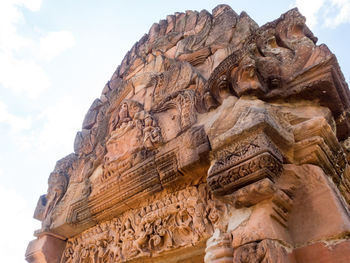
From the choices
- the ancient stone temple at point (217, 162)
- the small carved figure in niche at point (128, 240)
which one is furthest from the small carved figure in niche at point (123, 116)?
the small carved figure in niche at point (128, 240)

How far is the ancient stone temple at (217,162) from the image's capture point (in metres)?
1.79

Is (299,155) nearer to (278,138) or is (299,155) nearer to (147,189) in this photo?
(278,138)

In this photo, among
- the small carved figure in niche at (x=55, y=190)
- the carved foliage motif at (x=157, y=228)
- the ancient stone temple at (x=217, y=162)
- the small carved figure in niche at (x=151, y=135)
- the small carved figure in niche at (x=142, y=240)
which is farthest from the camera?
the small carved figure in niche at (x=55, y=190)

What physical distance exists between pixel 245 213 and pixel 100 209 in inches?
79.7

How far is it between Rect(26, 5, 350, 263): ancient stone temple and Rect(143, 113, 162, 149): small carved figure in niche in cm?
1

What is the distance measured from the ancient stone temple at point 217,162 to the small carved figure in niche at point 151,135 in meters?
0.01

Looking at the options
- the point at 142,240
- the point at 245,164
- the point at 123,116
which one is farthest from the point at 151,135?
the point at 245,164

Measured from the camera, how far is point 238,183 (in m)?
1.87

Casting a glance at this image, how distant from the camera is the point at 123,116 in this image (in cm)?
392

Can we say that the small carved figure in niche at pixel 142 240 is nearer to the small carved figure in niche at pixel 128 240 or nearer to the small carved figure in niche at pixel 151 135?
the small carved figure in niche at pixel 128 240

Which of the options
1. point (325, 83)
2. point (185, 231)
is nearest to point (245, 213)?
point (185, 231)

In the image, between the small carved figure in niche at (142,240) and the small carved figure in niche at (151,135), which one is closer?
the small carved figure in niche at (142,240)

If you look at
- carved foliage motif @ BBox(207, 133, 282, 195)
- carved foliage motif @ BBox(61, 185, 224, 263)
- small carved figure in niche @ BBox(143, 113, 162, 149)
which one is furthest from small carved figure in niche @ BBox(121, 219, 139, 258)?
carved foliage motif @ BBox(207, 133, 282, 195)

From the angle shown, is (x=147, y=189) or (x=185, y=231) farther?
(x=147, y=189)
